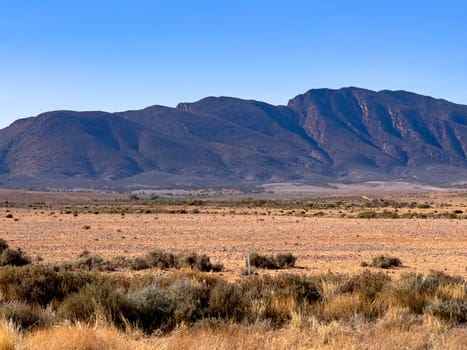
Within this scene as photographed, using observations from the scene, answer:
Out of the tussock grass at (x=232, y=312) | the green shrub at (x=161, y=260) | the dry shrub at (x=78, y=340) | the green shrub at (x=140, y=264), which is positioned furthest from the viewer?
the green shrub at (x=161, y=260)

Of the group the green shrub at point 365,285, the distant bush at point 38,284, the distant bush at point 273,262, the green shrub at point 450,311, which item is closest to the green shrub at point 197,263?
the distant bush at point 273,262

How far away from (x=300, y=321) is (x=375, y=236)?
85.7 feet

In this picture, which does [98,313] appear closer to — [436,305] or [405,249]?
[436,305]

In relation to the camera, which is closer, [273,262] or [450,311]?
[450,311]

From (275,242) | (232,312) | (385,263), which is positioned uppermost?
(232,312)

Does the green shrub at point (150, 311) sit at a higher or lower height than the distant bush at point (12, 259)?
higher

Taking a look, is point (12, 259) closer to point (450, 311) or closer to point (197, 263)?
point (197, 263)

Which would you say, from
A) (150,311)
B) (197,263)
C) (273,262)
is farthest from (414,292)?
(273,262)

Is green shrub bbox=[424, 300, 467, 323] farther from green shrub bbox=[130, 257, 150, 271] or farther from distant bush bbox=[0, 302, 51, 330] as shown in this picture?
green shrub bbox=[130, 257, 150, 271]

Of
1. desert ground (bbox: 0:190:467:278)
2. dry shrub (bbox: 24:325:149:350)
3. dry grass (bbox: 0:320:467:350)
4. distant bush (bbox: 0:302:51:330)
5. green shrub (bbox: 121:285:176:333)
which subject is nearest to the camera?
dry shrub (bbox: 24:325:149:350)

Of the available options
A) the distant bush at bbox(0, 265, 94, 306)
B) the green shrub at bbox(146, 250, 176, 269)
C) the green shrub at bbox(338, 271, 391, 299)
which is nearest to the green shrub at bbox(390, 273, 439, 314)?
the green shrub at bbox(338, 271, 391, 299)

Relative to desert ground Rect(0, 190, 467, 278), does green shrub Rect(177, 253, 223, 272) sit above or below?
above

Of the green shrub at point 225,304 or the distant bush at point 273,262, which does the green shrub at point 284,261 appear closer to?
the distant bush at point 273,262

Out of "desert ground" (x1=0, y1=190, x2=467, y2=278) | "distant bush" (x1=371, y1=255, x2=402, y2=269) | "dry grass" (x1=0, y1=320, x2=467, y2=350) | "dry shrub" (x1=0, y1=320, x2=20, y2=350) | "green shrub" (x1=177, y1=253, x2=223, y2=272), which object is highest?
"dry shrub" (x1=0, y1=320, x2=20, y2=350)
